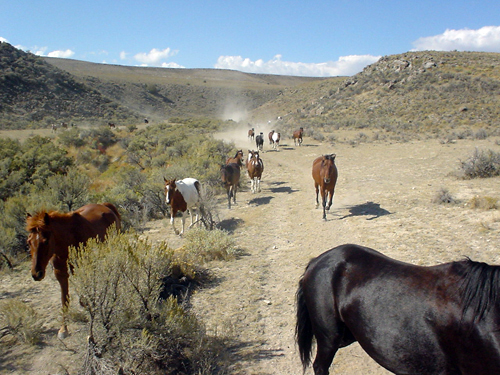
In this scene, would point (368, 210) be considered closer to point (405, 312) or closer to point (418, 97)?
point (405, 312)

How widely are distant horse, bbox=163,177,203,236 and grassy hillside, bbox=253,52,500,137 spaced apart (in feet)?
87.5

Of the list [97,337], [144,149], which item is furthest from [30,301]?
[144,149]

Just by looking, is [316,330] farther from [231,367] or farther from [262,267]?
[262,267]

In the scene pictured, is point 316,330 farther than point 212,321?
No

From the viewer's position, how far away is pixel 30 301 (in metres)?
5.83

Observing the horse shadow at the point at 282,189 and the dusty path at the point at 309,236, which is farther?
the horse shadow at the point at 282,189

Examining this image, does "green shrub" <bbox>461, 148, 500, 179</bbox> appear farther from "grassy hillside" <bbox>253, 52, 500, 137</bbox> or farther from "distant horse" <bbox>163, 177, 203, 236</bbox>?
"grassy hillside" <bbox>253, 52, 500, 137</bbox>

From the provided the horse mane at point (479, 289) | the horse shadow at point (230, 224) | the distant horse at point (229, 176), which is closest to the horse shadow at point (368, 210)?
the horse shadow at point (230, 224)

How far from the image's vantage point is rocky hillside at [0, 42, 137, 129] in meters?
44.1

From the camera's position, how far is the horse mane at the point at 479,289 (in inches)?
98.4

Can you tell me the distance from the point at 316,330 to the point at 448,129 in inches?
1264

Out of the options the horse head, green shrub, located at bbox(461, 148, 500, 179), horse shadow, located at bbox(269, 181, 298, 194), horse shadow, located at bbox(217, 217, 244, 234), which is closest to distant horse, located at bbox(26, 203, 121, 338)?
the horse head

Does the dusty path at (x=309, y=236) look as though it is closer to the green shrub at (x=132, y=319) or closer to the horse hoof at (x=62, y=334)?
the green shrub at (x=132, y=319)

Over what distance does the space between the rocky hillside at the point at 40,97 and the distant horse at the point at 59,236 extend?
40315 millimetres
